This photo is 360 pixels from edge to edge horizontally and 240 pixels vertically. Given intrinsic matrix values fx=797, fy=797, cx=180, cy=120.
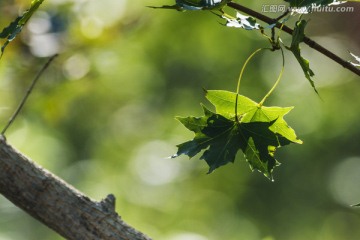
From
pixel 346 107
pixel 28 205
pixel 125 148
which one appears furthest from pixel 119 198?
pixel 28 205

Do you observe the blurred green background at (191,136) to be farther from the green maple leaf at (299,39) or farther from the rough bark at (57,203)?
the green maple leaf at (299,39)

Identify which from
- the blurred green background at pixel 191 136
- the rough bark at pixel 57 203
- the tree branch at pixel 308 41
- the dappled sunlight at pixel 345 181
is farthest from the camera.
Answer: the dappled sunlight at pixel 345 181

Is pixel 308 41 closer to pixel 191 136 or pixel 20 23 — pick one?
pixel 20 23

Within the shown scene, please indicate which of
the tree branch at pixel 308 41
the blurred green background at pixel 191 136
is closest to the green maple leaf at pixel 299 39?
the tree branch at pixel 308 41

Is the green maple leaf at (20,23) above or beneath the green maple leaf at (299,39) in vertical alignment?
above

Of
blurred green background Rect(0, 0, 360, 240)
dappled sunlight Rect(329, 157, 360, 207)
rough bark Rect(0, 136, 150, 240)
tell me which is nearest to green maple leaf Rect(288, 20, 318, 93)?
rough bark Rect(0, 136, 150, 240)

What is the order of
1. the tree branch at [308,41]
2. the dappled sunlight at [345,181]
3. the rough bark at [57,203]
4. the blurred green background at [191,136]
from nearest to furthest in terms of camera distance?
the tree branch at [308,41]
the rough bark at [57,203]
the blurred green background at [191,136]
the dappled sunlight at [345,181]
